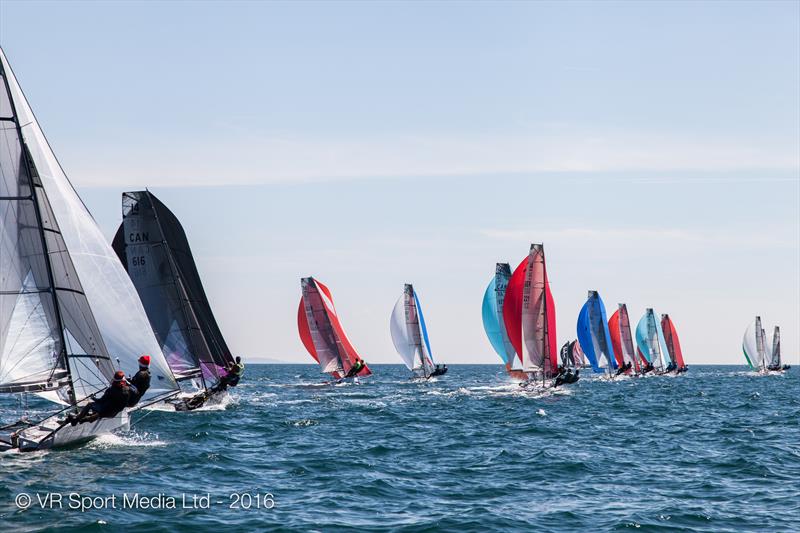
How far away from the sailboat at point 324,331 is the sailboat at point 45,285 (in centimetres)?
3912

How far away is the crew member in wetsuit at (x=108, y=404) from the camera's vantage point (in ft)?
77.9

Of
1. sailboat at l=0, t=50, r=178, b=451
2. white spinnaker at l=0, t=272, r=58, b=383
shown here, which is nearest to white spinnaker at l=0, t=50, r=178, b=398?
sailboat at l=0, t=50, r=178, b=451

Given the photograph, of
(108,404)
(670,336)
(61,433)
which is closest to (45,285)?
(108,404)

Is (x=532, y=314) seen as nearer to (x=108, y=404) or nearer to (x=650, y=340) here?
(x=108, y=404)

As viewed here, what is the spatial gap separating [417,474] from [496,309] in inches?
1687

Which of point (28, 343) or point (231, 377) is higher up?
point (28, 343)

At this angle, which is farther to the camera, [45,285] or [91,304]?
[91,304]

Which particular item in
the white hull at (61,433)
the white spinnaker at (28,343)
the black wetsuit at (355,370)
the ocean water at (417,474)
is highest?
the white spinnaker at (28,343)

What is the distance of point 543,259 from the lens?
5359cm

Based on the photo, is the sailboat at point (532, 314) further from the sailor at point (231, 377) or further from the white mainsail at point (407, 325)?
the sailor at point (231, 377)

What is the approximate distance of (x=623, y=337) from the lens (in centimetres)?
9806

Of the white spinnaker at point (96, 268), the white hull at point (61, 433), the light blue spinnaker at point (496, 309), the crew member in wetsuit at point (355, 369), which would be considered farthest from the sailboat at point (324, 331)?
the white hull at point (61, 433)

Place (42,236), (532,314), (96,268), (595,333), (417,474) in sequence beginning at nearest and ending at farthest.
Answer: (417,474), (42,236), (96,268), (532,314), (595,333)

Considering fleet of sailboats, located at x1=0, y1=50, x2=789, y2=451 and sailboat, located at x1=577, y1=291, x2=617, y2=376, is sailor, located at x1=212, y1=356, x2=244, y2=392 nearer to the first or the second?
fleet of sailboats, located at x1=0, y1=50, x2=789, y2=451
